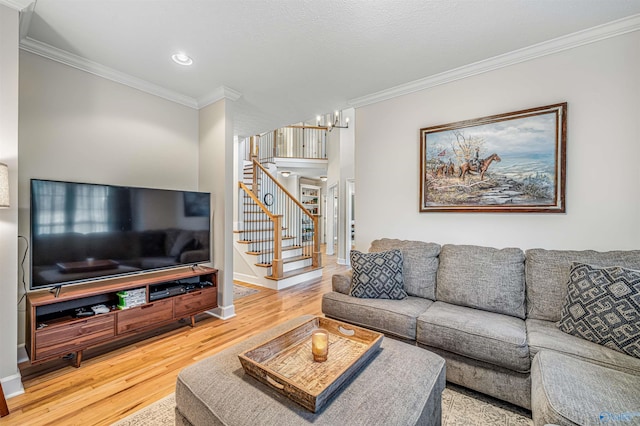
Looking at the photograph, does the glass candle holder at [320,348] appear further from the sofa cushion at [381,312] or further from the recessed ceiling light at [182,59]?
the recessed ceiling light at [182,59]

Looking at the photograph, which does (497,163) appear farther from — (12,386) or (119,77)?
(12,386)

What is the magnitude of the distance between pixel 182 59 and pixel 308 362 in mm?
2761

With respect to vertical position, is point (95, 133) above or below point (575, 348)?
above

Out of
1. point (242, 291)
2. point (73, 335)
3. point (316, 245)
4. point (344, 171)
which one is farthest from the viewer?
point (344, 171)

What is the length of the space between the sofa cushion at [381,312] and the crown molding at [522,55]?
2199 mm

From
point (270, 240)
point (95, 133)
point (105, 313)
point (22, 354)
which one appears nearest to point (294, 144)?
point (270, 240)

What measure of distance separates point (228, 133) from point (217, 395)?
9.07 ft

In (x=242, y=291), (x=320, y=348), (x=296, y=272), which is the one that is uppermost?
(x=320, y=348)

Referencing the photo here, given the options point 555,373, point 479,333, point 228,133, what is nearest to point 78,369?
point 228,133

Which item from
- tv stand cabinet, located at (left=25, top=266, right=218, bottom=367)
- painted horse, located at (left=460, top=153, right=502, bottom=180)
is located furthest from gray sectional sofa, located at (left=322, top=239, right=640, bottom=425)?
tv stand cabinet, located at (left=25, top=266, right=218, bottom=367)

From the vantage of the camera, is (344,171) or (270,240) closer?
(270,240)

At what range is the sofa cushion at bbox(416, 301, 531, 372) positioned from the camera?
1652 millimetres

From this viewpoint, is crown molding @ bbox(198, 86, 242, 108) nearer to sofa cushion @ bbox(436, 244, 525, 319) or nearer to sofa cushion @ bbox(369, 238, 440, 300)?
sofa cushion @ bbox(369, 238, 440, 300)

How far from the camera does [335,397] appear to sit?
1.13m
